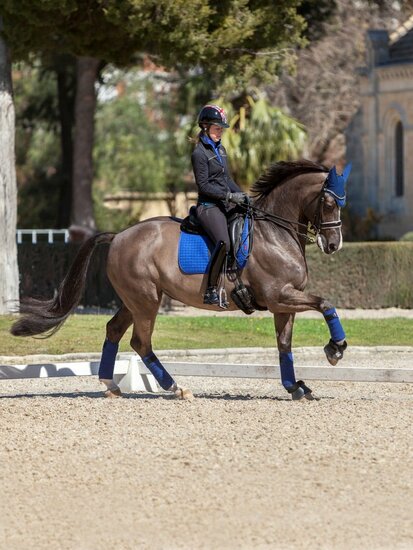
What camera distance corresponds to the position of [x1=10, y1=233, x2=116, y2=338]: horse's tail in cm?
1327

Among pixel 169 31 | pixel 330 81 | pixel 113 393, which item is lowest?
pixel 113 393

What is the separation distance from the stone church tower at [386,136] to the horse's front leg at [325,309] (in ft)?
97.5

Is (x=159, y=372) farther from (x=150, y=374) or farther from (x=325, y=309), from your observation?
(x=325, y=309)

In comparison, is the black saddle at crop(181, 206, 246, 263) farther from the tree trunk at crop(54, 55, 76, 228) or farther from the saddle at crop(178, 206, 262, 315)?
the tree trunk at crop(54, 55, 76, 228)

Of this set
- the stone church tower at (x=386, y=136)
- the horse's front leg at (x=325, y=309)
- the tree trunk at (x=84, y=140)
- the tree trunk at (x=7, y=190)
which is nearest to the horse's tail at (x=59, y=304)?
the horse's front leg at (x=325, y=309)

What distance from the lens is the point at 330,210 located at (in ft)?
40.9

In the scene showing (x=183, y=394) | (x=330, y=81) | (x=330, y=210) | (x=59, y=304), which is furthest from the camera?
(x=330, y=81)

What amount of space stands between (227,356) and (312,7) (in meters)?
15.5

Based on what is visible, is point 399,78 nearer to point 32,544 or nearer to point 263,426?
point 263,426

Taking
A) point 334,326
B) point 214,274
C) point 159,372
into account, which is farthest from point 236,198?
point 159,372

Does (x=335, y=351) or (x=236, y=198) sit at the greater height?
(x=236, y=198)

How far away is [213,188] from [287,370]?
1939mm

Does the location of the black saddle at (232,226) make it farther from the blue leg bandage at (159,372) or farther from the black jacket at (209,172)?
the blue leg bandage at (159,372)

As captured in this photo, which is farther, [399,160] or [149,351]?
[399,160]
